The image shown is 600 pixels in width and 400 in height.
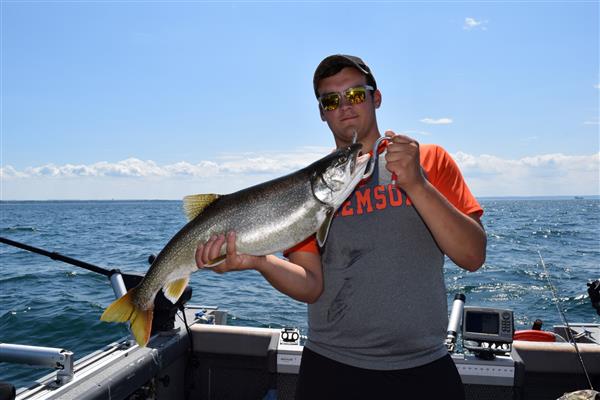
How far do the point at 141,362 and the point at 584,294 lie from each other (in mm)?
16960

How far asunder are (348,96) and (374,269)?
1177mm

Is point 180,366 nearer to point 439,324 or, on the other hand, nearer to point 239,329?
point 239,329

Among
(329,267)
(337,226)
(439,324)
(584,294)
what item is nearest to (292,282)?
(329,267)

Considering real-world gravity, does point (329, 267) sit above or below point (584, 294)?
above

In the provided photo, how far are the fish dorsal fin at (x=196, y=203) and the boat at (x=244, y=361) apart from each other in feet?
6.73

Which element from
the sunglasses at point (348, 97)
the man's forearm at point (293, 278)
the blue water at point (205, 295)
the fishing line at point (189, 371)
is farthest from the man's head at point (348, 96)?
the blue water at point (205, 295)

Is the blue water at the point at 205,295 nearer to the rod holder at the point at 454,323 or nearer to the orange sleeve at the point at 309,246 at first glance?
the rod holder at the point at 454,323

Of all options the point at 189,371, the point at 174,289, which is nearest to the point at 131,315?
the point at 174,289

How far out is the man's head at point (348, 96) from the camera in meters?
3.22

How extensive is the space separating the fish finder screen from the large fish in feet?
10.6

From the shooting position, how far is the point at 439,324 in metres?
3.07

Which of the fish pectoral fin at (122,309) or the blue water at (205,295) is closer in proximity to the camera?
the fish pectoral fin at (122,309)

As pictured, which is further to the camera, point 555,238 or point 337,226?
point 555,238

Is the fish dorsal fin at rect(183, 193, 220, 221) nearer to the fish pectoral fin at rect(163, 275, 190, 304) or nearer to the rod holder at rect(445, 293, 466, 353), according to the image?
the fish pectoral fin at rect(163, 275, 190, 304)
